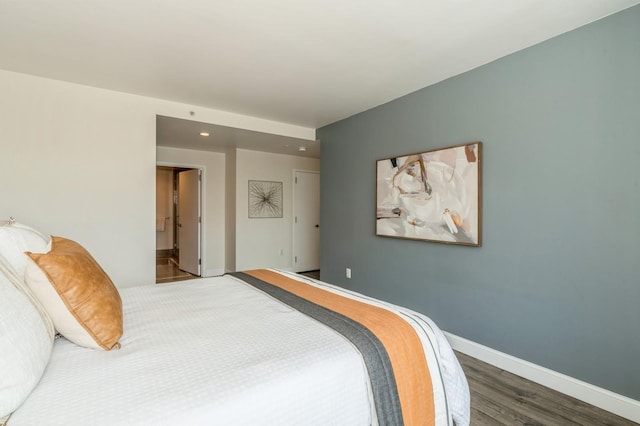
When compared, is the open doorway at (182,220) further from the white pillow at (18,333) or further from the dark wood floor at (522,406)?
the dark wood floor at (522,406)

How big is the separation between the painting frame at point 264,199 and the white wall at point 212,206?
0.65 meters

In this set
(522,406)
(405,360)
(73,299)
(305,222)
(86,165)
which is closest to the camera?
(73,299)

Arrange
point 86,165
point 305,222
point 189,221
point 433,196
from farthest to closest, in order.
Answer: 1. point 305,222
2. point 189,221
3. point 86,165
4. point 433,196

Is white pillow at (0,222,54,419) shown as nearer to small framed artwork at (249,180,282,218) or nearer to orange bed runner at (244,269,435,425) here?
Result: orange bed runner at (244,269,435,425)

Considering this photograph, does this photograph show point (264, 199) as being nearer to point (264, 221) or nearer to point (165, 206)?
point (264, 221)

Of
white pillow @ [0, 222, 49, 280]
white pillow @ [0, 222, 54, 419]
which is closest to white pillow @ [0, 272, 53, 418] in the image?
white pillow @ [0, 222, 54, 419]

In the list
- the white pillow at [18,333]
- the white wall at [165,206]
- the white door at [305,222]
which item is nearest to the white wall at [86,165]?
the white pillow at [18,333]

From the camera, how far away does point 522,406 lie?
6.34ft

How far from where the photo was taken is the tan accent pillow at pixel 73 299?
3.63 feet

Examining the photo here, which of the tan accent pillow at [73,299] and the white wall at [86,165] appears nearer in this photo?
the tan accent pillow at [73,299]

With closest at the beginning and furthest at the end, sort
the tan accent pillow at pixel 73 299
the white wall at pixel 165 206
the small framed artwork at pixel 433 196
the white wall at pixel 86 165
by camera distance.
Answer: the tan accent pillow at pixel 73 299 < the small framed artwork at pixel 433 196 < the white wall at pixel 86 165 < the white wall at pixel 165 206

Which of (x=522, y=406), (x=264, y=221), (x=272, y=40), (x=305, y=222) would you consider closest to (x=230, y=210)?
(x=264, y=221)

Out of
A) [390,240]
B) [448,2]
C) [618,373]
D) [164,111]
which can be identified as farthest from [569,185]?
[164,111]

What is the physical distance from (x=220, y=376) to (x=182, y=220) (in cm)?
555
